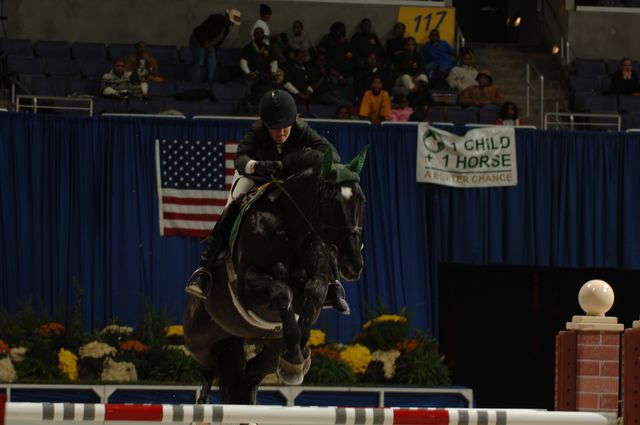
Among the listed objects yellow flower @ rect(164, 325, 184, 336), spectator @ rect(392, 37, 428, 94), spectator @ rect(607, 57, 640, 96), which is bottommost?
yellow flower @ rect(164, 325, 184, 336)

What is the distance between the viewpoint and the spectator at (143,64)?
18156 mm

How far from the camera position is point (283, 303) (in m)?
8.27

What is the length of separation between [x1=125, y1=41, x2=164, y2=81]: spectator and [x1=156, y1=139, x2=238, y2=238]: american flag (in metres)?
2.03

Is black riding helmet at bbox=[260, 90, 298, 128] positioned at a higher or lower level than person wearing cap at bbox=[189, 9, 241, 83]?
lower

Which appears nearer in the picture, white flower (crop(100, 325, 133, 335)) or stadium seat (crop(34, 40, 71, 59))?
white flower (crop(100, 325, 133, 335))

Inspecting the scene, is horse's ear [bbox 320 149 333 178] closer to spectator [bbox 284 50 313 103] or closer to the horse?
the horse

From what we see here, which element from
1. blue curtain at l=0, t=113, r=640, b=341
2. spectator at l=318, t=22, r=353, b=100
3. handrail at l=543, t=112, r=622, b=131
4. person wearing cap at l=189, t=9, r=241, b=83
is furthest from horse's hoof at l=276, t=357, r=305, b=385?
spectator at l=318, t=22, r=353, b=100

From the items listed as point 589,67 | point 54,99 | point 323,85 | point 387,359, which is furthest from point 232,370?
point 589,67

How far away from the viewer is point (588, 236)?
16.9 metres

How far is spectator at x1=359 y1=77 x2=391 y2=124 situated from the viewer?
17.5m

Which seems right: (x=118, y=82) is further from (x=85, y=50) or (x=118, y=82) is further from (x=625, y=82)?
(x=625, y=82)

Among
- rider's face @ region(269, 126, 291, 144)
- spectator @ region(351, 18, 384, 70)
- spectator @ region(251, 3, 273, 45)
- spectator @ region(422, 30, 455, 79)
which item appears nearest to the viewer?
rider's face @ region(269, 126, 291, 144)

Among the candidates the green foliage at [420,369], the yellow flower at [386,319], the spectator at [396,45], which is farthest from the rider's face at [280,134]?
the spectator at [396,45]

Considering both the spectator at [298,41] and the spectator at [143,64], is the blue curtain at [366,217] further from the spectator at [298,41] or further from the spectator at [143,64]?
the spectator at [298,41]
